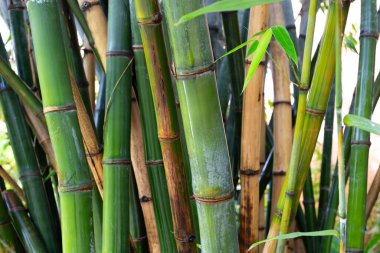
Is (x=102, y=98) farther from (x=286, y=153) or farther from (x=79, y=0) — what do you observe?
(x=286, y=153)

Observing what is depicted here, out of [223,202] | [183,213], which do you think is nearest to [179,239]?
[183,213]

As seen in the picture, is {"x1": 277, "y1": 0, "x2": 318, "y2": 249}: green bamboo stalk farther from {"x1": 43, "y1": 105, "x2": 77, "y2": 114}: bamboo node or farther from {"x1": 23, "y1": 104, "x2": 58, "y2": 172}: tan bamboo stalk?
{"x1": 23, "y1": 104, "x2": 58, "y2": 172}: tan bamboo stalk

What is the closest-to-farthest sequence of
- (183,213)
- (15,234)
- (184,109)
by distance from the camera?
(184,109) < (183,213) < (15,234)

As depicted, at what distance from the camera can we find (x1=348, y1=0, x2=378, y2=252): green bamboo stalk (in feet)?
1.95

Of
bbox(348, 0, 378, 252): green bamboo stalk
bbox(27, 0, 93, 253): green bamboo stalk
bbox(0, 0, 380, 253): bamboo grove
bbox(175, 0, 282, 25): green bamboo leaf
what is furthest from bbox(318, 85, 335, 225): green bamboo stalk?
bbox(175, 0, 282, 25): green bamboo leaf

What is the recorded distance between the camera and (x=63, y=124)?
486 millimetres

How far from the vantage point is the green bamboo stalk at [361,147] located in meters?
0.60

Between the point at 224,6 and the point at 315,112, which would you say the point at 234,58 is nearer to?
the point at 315,112

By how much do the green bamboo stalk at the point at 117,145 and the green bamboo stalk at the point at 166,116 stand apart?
0.05m

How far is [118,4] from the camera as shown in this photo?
22.2 inches

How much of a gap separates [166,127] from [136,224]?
0.22 meters

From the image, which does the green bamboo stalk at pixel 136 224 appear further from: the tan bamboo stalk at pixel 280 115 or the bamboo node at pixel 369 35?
the bamboo node at pixel 369 35

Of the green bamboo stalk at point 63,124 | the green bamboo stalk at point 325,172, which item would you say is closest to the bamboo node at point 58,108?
the green bamboo stalk at point 63,124

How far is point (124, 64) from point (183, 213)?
0.60 feet
